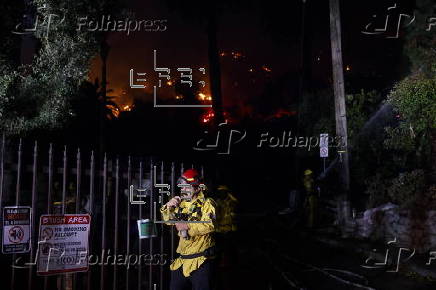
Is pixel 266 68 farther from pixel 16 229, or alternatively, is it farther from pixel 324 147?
pixel 16 229

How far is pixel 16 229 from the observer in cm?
535

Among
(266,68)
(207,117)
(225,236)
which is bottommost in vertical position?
(225,236)

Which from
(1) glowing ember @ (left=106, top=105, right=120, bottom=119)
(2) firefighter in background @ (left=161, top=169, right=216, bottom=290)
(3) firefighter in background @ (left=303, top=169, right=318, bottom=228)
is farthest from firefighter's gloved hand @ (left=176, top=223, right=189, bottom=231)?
(1) glowing ember @ (left=106, top=105, right=120, bottom=119)

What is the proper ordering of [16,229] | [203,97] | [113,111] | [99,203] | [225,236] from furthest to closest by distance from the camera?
[113,111] < [203,97] < [225,236] < [99,203] < [16,229]

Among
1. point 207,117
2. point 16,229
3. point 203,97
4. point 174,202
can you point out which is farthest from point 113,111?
point 16,229

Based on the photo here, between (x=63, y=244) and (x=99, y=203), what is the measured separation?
1.83 meters

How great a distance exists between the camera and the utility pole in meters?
15.3

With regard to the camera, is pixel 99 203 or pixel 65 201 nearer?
pixel 65 201

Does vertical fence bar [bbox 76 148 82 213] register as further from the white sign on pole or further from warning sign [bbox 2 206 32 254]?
the white sign on pole

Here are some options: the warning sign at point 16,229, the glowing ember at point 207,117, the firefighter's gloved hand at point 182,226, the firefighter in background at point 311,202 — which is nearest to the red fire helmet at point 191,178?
the firefighter's gloved hand at point 182,226

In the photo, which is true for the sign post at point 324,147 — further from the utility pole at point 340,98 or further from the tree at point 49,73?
the tree at point 49,73

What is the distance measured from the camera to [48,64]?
970 cm

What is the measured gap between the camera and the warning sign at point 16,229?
524 cm

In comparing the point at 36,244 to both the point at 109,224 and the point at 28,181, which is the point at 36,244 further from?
the point at 28,181
